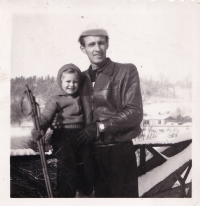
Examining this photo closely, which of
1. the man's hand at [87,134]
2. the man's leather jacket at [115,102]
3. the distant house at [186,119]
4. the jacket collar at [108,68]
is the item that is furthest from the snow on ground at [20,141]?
the distant house at [186,119]

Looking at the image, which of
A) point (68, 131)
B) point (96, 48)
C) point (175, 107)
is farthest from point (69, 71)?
point (175, 107)

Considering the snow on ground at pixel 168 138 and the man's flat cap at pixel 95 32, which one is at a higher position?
the man's flat cap at pixel 95 32

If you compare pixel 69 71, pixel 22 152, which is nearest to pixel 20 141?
pixel 22 152

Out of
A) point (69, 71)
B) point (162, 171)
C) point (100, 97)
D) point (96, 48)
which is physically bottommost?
point (162, 171)

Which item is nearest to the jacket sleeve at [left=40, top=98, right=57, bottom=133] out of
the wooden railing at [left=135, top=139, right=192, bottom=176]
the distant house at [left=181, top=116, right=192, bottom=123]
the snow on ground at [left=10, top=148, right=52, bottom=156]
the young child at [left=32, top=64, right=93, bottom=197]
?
the young child at [left=32, top=64, right=93, bottom=197]

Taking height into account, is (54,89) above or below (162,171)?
above

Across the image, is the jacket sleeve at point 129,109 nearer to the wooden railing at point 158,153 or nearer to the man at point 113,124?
the man at point 113,124

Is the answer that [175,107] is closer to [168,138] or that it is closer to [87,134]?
[168,138]
